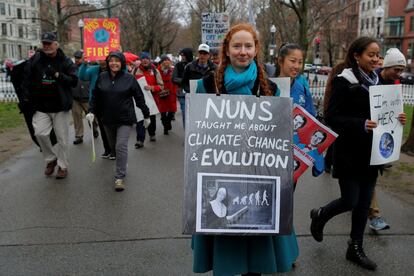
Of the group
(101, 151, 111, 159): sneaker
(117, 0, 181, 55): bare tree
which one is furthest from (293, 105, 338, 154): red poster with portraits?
(117, 0, 181, 55): bare tree

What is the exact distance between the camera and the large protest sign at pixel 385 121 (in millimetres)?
3678

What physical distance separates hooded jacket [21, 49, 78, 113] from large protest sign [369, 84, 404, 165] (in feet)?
13.7

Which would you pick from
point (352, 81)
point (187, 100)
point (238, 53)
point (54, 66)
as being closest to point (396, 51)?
point (352, 81)

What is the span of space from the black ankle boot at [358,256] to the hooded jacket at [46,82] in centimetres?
426

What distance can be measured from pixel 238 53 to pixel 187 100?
1.49 feet

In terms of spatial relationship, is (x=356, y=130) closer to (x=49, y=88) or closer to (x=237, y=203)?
(x=237, y=203)

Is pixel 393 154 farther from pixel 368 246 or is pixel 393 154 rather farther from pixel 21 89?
pixel 21 89

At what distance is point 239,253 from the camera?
109 inches

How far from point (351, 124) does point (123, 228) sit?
2452mm

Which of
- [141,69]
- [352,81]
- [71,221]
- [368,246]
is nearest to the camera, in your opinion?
[352,81]

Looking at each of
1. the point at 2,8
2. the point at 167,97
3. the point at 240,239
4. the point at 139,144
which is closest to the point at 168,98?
the point at 167,97

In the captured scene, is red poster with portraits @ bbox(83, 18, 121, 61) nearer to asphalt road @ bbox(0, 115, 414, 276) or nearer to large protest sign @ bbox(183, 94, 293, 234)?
asphalt road @ bbox(0, 115, 414, 276)

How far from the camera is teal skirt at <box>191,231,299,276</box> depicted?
109 inches

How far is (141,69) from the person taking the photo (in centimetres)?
954
